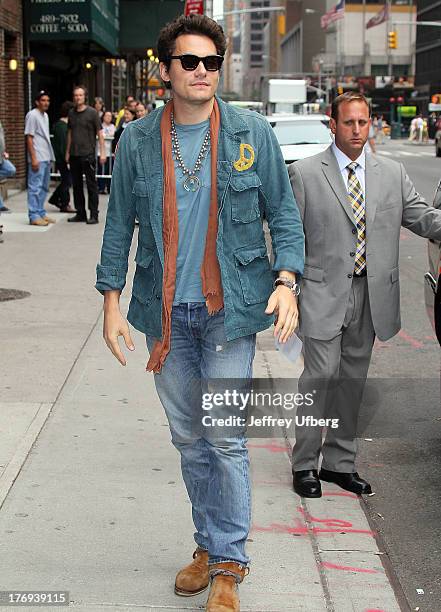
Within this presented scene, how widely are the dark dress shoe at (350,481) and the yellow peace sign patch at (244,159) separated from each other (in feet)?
7.10

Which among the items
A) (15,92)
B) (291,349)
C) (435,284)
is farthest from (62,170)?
(291,349)

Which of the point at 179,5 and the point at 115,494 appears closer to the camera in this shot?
the point at 115,494

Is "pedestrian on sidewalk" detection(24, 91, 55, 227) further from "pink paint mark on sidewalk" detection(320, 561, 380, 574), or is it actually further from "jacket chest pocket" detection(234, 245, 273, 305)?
"jacket chest pocket" detection(234, 245, 273, 305)

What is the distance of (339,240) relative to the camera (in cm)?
523

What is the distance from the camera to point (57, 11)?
22766mm

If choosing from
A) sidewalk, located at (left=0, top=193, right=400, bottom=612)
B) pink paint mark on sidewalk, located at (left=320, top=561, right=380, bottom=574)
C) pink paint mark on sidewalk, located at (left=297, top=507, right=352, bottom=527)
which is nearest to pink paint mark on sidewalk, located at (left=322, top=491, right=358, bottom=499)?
sidewalk, located at (left=0, top=193, right=400, bottom=612)

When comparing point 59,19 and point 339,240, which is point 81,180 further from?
point 339,240

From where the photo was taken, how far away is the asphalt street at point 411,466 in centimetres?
450

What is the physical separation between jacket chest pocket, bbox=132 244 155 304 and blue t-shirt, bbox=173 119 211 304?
0.12 meters

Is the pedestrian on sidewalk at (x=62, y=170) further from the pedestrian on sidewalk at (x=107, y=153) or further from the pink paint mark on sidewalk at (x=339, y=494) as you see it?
the pink paint mark on sidewalk at (x=339, y=494)

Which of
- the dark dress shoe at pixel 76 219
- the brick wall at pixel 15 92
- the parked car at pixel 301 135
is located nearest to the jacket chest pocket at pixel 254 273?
the dark dress shoe at pixel 76 219

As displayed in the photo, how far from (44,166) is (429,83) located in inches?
3932

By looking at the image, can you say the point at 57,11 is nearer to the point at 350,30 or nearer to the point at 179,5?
the point at 179,5

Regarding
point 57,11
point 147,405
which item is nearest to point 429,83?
point 57,11
